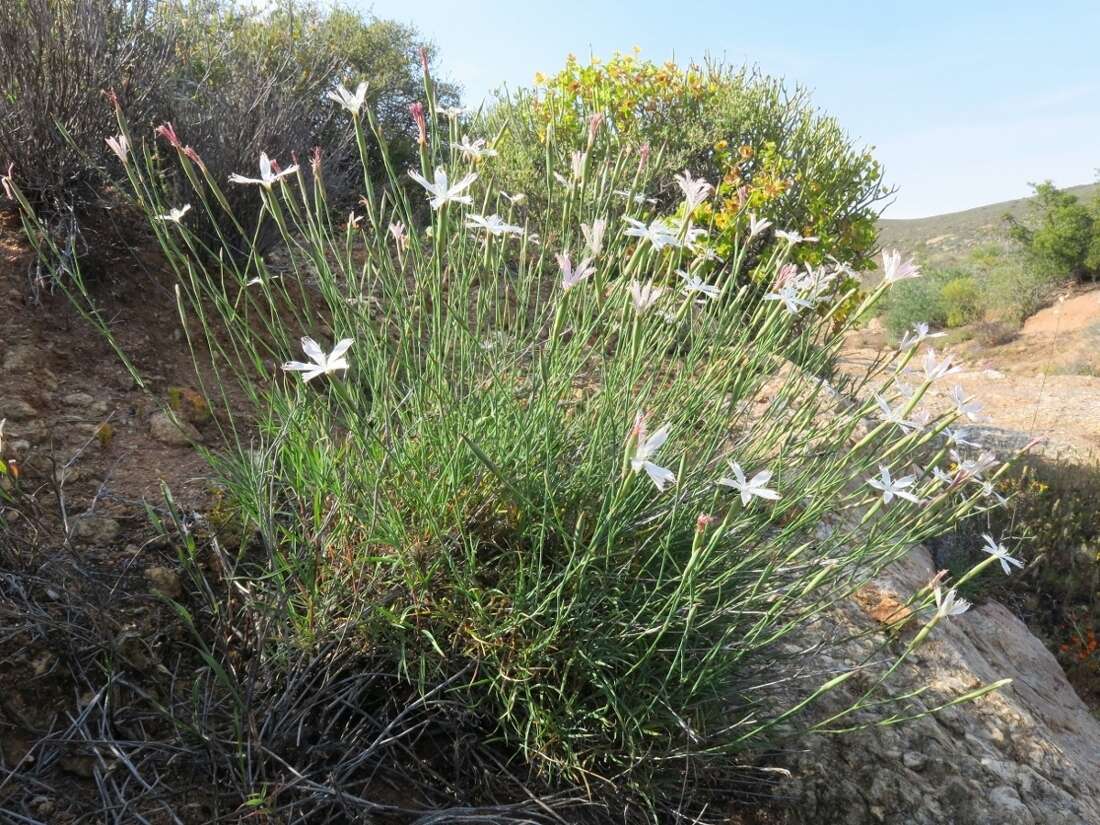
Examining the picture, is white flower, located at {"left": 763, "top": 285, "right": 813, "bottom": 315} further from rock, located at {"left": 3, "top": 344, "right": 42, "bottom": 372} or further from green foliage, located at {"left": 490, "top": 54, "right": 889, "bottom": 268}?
green foliage, located at {"left": 490, "top": 54, "right": 889, "bottom": 268}

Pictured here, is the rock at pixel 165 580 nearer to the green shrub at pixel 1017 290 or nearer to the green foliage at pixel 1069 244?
the green shrub at pixel 1017 290

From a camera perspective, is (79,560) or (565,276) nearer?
(565,276)

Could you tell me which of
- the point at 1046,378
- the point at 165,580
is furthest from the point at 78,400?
the point at 1046,378

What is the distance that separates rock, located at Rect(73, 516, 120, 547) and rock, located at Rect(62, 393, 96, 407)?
0.73m

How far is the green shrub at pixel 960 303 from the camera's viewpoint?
1862 centimetres

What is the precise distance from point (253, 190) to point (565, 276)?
10.2ft

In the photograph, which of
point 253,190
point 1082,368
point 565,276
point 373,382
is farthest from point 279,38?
point 1082,368

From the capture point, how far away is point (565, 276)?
1.49m

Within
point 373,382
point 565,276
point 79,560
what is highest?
point 565,276

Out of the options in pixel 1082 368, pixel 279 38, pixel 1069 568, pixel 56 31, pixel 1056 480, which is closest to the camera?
pixel 56 31

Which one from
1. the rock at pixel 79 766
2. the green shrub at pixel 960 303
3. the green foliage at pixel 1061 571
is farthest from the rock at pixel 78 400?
the green shrub at pixel 960 303

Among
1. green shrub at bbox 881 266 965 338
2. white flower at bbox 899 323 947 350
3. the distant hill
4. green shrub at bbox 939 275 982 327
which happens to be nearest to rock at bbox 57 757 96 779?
white flower at bbox 899 323 947 350

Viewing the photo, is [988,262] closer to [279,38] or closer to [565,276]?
[279,38]

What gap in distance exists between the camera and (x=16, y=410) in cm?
237
